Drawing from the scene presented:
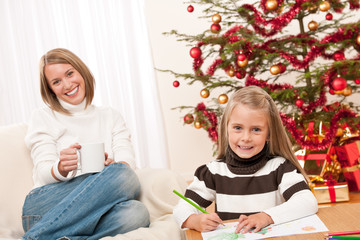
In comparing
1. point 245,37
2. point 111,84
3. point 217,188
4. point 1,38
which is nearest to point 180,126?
point 111,84

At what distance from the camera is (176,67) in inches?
140

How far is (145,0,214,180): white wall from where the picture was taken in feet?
11.6

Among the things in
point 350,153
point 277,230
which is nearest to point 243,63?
point 350,153

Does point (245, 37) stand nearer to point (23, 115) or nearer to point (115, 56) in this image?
point (115, 56)

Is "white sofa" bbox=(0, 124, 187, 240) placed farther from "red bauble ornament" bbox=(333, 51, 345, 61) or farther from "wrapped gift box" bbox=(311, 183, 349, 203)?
"red bauble ornament" bbox=(333, 51, 345, 61)

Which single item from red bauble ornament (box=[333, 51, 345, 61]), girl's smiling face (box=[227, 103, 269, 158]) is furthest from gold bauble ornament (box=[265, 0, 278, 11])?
girl's smiling face (box=[227, 103, 269, 158])

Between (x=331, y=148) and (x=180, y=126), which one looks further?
(x=180, y=126)

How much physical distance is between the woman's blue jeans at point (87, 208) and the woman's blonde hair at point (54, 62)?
0.38 meters

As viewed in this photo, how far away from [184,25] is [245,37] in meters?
1.25

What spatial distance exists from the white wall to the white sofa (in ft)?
6.15

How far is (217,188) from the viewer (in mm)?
1155

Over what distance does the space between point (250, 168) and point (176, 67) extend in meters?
2.49

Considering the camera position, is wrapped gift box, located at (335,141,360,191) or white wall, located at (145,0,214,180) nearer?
wrapped gift box, located at (335,141,360,191)

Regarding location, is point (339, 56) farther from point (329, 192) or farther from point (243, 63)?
point (329, 192)
